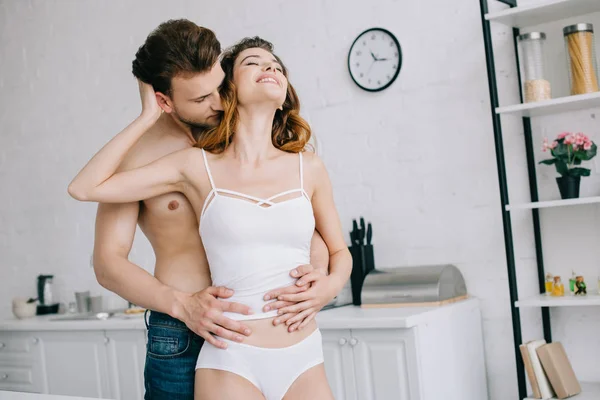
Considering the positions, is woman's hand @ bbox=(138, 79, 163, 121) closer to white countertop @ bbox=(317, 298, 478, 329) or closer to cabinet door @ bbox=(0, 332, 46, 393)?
white countertop @ bbox=(317, 298, 478, 329)

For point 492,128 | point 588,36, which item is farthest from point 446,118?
point 588,36

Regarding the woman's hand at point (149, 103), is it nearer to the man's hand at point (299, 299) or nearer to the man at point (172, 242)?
the man at point (172, 242)

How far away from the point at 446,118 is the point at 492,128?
23 cm

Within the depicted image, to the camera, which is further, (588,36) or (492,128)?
(492,128)

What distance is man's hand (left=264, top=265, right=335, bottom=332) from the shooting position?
1.69 m

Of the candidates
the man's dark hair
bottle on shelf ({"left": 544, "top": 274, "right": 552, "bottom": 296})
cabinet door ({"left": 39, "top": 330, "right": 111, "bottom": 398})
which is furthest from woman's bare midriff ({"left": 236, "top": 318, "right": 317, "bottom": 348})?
cabinet door ({"left": 39, "top": 330, "right": 111, "bottom": 398})

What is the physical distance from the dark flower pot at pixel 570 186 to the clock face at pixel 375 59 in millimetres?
991

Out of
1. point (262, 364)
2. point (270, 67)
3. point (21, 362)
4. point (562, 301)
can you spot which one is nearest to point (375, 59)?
point (562, 301)

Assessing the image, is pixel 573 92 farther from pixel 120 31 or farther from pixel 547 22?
pixel 120 31

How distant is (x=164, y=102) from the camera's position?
1813 mm

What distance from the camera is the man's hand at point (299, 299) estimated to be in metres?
1.69

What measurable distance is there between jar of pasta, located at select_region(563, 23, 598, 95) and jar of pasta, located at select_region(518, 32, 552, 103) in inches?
4.5

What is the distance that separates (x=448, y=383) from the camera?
3.00m

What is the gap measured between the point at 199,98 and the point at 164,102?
0.09 meters
